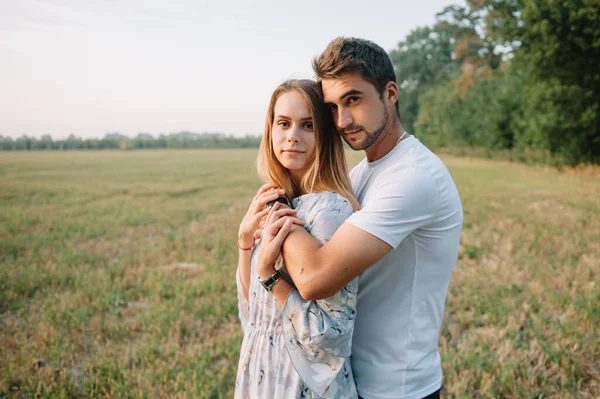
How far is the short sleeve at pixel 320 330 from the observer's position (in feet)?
5.83

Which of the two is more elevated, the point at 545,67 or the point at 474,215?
the point at 545,67

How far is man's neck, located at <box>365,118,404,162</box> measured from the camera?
215 centimetres

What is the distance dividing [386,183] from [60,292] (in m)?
6.60

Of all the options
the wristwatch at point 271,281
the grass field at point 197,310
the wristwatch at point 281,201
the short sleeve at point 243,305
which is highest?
the wristwatch at point 281,201

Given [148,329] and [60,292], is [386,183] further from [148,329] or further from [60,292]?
[60,292]

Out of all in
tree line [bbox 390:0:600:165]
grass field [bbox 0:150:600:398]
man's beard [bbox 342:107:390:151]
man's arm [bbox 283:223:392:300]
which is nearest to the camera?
man's arm [bbox 283:223:392:300]

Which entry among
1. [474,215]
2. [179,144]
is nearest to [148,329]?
[474,215]

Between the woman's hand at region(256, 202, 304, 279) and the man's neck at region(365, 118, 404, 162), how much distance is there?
1.88ft

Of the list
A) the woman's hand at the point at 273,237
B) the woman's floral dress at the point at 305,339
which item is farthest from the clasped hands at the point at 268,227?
the woman's floral dress at the point at 305,339

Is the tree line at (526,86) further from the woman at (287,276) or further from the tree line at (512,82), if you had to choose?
the woman at (287,276)

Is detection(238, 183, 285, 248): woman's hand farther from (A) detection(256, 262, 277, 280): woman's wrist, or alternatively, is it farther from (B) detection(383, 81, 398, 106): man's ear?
(B) detection(383, 81, 398, 106): man's ear

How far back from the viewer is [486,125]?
42250 mm

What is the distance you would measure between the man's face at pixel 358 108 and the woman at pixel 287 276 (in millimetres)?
122

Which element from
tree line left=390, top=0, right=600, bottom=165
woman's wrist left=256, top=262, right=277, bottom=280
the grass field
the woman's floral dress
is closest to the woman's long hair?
the woman's floral dress
